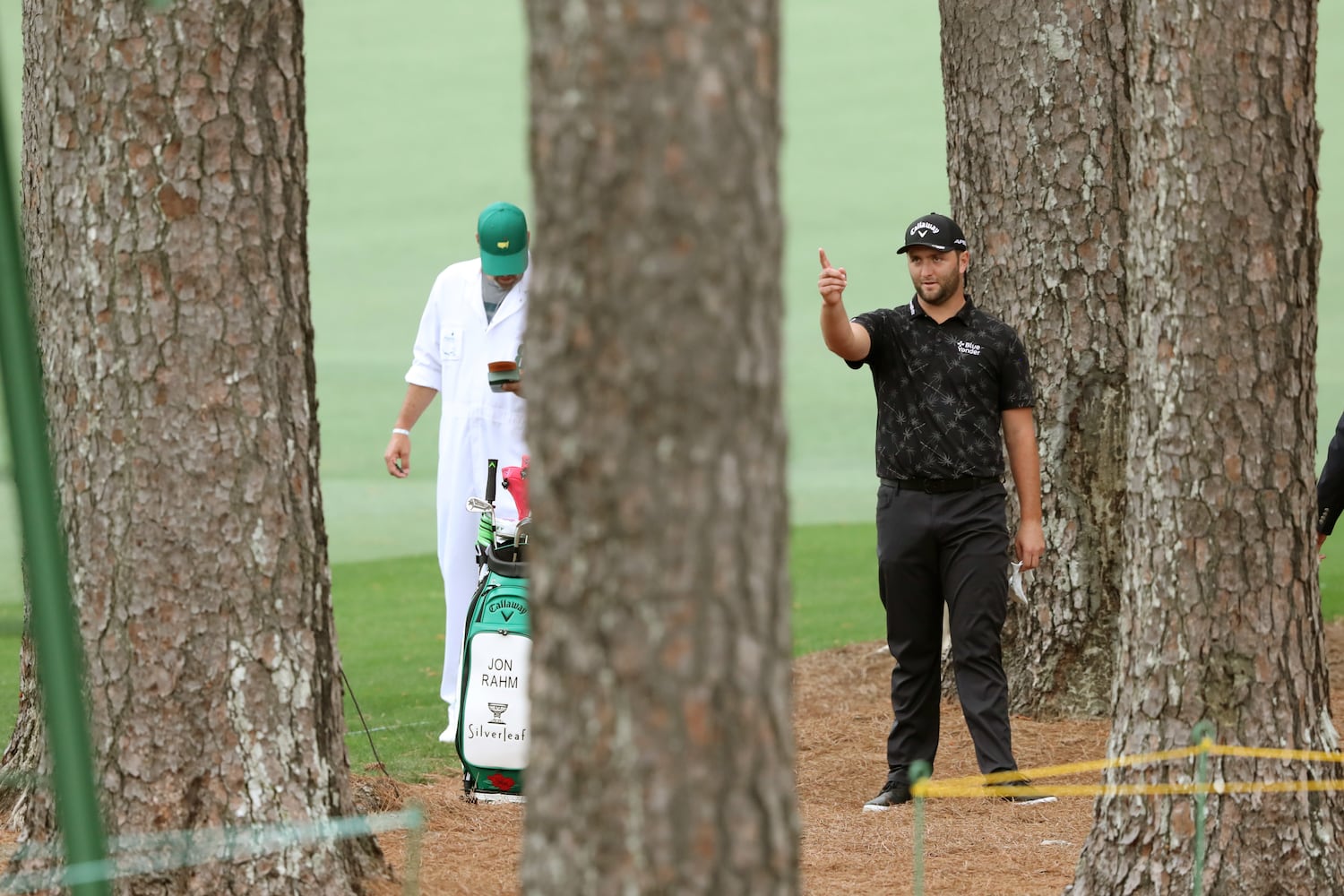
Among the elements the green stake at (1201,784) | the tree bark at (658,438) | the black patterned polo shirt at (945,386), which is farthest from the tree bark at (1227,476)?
the tree bark at (658,438)

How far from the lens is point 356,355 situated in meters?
17.5

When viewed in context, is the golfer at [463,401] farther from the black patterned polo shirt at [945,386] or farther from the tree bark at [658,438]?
the tree bark at [658,438]

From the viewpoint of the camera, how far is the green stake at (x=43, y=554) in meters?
1.98

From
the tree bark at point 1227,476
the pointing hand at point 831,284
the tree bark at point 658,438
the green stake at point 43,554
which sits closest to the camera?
the green stake at point 43,554

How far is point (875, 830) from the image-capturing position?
511 centimetres

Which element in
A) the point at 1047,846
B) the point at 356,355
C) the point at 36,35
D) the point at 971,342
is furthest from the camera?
the point at 356,355

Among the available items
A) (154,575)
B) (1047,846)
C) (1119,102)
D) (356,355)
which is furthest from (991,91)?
(356,355)

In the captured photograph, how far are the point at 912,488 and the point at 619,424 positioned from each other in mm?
3262

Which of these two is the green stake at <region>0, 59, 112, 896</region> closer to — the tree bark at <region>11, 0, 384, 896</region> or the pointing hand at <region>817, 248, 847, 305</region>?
the tree bark at <region>11, 0, 384, 896</region>

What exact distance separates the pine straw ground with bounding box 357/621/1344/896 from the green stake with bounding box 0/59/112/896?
124 centimetres

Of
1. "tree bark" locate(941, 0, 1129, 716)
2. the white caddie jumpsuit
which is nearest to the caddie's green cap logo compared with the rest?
the white caddie jumpsuit

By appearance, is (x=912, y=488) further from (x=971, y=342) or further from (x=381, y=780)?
(x=381, y=780)

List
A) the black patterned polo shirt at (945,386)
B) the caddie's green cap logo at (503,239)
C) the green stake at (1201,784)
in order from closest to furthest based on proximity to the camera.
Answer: the green stake at (1201,784)
the black patterned polo shirt at (945,386)
the caddie's green cap logo at (503,239)

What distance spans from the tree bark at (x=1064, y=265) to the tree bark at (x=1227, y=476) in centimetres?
288
